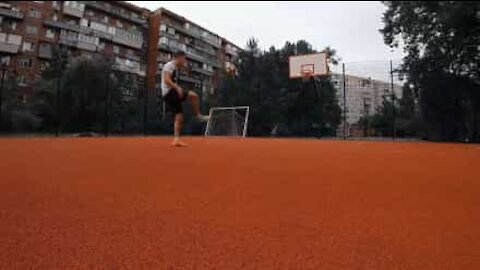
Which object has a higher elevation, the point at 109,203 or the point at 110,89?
the point at 110,89

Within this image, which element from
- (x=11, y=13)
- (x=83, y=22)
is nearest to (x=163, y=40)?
(x=83, y=22)

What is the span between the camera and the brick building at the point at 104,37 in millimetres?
41250

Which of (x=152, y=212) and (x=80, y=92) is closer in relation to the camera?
(x=152, y=212)

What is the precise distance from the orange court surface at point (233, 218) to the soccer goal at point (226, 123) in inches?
494

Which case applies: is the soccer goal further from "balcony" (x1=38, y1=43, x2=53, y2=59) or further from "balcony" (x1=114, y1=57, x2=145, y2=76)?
"balcony" (x1=38, y1=43, x2=53, y2=59)

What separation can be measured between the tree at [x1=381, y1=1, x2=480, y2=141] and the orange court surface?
1629 cm

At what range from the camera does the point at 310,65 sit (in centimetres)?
2069

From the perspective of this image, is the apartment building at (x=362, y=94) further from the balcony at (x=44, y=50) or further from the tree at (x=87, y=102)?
the balcony at (x=44, y=50)

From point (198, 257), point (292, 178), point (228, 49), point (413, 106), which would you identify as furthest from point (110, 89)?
point (228, 49)

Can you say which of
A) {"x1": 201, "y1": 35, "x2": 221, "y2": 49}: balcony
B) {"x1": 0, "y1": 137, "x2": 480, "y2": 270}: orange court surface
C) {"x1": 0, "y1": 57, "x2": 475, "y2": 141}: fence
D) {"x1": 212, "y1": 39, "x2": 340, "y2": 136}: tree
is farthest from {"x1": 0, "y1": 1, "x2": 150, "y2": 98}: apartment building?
{"x1": 0, "y1": 137, "x2": 480, "y2": 270}: orange court surface

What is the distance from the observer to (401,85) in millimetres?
18688

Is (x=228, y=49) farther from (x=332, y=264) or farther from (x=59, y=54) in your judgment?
(x=332, y=264)

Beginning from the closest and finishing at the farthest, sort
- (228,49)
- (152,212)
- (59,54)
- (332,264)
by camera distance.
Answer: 1. (332,264)
2. (152,212)
3. (59,54)
4. (228,49)

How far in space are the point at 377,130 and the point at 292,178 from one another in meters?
18.7
